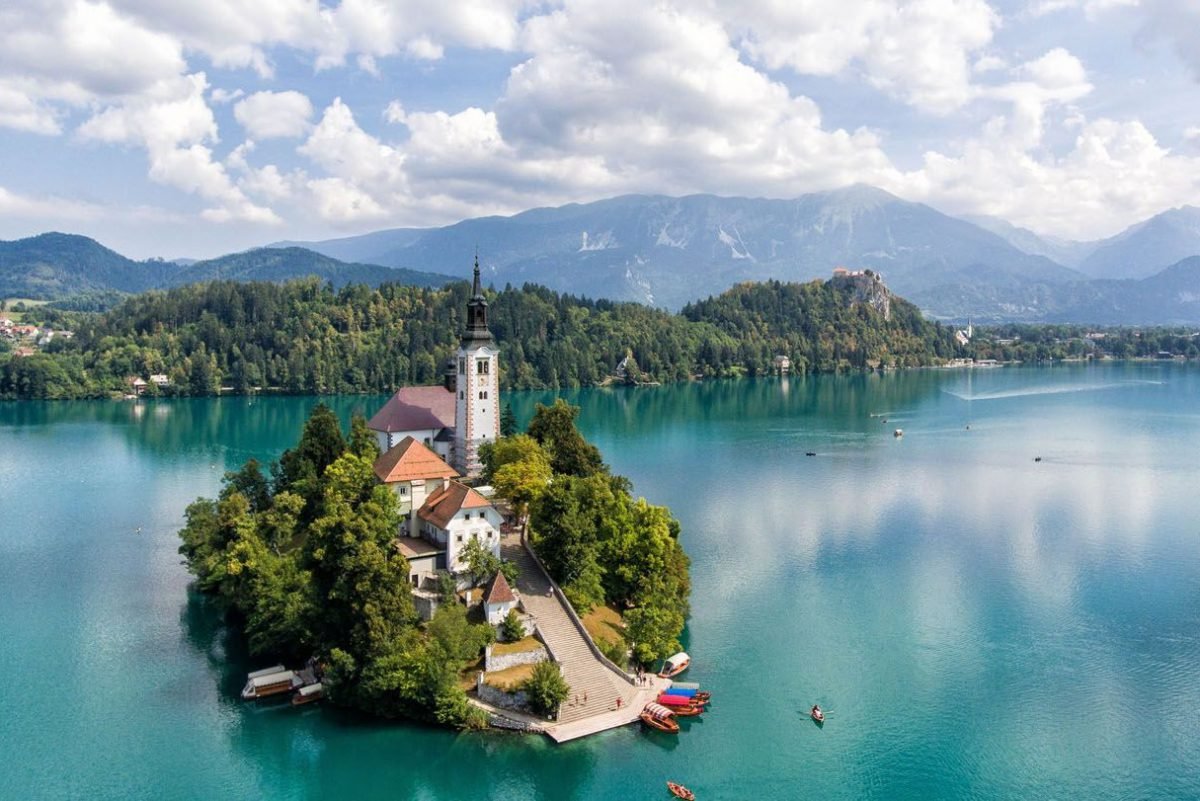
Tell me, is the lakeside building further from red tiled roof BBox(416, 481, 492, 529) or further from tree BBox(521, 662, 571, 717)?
tree BBox(521, 662, 571, 717)

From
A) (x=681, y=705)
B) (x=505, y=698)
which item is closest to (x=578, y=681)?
(x=505, y=698)

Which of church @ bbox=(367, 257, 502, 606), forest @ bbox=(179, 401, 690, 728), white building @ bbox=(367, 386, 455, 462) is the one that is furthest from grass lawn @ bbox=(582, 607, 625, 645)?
white building @ bbox=(367, 386, 455, 462)

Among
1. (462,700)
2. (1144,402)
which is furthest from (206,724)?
(1144,402)

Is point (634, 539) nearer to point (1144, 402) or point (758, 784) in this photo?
point (758, 784)

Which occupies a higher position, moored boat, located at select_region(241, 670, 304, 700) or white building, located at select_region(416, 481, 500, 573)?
white building, located at select_region(416, 481, 500, 573)

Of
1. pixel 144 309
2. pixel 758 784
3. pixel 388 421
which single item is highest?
pixel 144 309

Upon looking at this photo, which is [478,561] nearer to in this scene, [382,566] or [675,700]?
[382,566]
